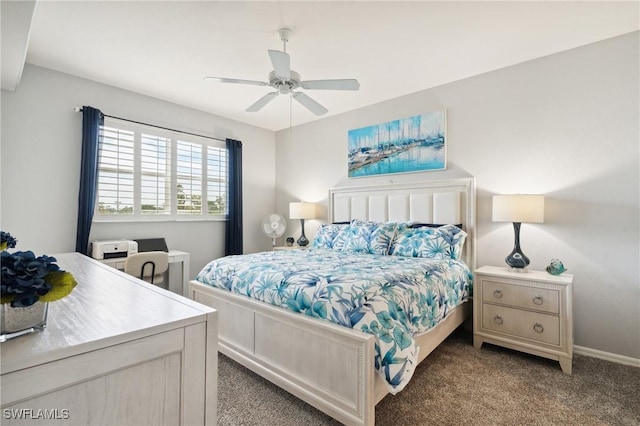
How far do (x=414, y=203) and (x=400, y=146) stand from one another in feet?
2.44

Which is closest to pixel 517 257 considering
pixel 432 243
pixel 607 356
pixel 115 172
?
pixel 432 243

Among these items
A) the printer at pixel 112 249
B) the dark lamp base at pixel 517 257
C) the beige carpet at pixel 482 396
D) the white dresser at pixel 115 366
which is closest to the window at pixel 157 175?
the printer at pixel 112 249

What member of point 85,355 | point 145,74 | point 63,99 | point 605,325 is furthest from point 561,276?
point 63,99

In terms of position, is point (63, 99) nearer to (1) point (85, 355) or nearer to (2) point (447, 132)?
(1) point (85, 355)

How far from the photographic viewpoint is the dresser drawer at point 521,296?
2.30 metres

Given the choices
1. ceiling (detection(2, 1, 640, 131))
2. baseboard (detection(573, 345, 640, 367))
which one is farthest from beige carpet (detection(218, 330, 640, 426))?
ceiling (detection(2, 1, 640, 131))

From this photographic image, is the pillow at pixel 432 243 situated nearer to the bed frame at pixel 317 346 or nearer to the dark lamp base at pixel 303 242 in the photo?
the bed frame at pixel 317 346

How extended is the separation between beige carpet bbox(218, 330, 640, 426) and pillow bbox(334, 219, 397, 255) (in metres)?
1.10

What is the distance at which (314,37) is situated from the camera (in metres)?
2.46

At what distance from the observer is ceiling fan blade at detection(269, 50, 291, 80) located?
6.62ft

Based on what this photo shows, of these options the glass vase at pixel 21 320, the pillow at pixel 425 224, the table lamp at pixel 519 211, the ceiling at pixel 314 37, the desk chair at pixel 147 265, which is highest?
the ceiling at pixel 314 37

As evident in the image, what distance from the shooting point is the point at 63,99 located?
3.07 m

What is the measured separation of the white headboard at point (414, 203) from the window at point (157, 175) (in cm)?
174

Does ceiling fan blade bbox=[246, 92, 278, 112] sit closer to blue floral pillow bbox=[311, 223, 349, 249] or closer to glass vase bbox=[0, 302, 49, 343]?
blue floral pillow bbox=[311, 223, 349, 249]
